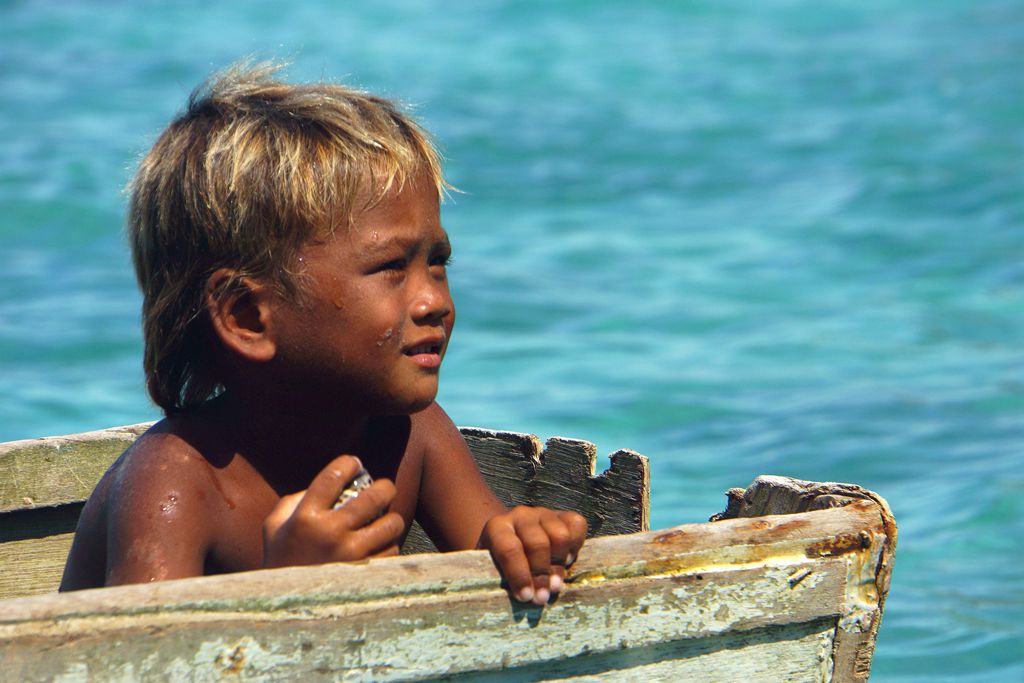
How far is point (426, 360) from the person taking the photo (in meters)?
2.28

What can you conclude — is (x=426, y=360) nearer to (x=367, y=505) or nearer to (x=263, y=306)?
(x=263, y=306)

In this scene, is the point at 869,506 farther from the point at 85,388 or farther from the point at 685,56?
the point at 685,56

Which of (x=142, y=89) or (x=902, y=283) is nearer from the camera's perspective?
(x=902, y=283)

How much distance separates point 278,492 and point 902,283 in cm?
676

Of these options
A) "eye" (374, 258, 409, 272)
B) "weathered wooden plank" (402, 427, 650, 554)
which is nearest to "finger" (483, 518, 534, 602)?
"eye" (374, 258, 409, 272)

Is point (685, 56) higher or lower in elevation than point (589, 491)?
higher

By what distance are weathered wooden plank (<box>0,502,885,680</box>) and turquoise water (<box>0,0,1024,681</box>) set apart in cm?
158

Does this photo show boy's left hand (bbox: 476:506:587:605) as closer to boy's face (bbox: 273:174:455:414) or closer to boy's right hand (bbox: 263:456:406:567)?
boy's right hand (bbox: 263:456:406:567)

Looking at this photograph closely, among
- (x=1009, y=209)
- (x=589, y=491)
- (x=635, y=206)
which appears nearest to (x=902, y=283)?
(x=1009, y=209)

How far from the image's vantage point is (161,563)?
2074 millimetres

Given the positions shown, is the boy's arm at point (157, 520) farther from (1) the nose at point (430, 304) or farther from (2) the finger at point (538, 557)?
(2) the finger at point (538, 557)

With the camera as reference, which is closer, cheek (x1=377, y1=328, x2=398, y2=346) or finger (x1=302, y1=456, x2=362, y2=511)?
finger (x1=302, y1=456, x2=362, y2=511)

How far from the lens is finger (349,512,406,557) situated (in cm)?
195

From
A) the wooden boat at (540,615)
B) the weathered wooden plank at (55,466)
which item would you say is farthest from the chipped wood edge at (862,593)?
the weathered wooden plank at (55,466)
